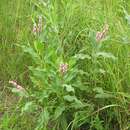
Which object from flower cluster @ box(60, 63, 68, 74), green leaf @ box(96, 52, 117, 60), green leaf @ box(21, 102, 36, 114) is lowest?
green leaf @ box(21, 102, 36, 114)

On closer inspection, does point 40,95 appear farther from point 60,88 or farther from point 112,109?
point 112,109

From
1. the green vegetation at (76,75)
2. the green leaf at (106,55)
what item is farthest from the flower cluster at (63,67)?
the green leaf at (106,55)

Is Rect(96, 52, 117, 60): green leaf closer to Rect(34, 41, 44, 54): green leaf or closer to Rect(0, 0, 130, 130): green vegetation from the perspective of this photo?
Rect(0, 0, 130, 130): green vegetation

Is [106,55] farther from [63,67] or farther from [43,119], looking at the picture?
[43,119]

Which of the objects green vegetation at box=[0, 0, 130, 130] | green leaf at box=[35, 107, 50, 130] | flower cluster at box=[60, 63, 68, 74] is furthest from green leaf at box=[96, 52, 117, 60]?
green leaf at box=[35, 107, 50, 130]

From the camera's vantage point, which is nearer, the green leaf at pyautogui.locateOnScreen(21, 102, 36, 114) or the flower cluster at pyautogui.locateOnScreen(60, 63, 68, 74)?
the flower cluster at pyautogui.locateOnScreen(60, 63, 68, 74)

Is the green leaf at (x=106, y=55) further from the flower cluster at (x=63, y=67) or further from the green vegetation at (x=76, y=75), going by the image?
the flower cluster at (x=63, y=67)

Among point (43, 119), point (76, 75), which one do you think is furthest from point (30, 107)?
point (76, 75)

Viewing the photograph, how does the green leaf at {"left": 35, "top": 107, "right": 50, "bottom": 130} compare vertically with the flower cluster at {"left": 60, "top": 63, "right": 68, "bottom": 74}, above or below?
below

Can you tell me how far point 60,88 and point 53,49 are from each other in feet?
0.64

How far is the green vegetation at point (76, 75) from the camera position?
1.96 m

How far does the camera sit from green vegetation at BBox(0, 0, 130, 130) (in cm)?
196

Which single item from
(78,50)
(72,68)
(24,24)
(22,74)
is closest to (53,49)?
(72,68)

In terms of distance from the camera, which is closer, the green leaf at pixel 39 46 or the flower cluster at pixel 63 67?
the flower cluster at pixel 63 67
